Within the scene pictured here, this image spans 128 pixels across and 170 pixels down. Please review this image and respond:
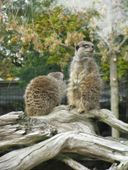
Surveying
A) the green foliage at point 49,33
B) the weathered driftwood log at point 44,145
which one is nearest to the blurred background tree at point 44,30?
the green foliage at point 49,33

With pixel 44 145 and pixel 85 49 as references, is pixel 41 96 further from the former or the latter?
pixel 44 145

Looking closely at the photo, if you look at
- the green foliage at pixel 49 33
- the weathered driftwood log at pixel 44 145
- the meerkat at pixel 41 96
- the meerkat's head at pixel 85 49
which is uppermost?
the green foliage at pixel 49 33

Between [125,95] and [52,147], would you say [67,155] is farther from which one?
[125,95]

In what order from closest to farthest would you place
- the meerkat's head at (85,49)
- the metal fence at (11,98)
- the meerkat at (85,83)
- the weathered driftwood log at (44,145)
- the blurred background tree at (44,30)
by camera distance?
1. the weathered driftwood log at (44,145)
2. the meerkat at (85,83)
3. the meerkat's head at (85,49)
4. the blurred background tree at (44,30)
5. the metal fence at (11,98)

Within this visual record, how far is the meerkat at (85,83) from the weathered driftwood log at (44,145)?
0.47 metres

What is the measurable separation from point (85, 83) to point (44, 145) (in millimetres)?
1139

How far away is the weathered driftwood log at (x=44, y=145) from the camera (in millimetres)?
5047

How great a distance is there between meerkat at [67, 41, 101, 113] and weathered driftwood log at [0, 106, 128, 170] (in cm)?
47

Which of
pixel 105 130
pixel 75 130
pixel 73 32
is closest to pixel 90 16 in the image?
pixel 73 32

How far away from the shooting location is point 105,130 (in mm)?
9031

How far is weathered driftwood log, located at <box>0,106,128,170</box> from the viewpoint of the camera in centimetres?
505

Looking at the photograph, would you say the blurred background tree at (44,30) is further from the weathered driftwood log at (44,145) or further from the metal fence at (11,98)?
the weathered driftwood log at (44,145)

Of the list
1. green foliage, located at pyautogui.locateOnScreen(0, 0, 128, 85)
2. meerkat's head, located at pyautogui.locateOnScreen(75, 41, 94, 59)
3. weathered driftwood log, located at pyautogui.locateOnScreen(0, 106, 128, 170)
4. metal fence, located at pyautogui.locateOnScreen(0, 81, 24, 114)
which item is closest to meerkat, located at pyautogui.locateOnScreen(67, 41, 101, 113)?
meerkat's head, located at pyautogui.locateOnScreen(75, 41, 94, 59)

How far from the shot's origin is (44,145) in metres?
5.10
